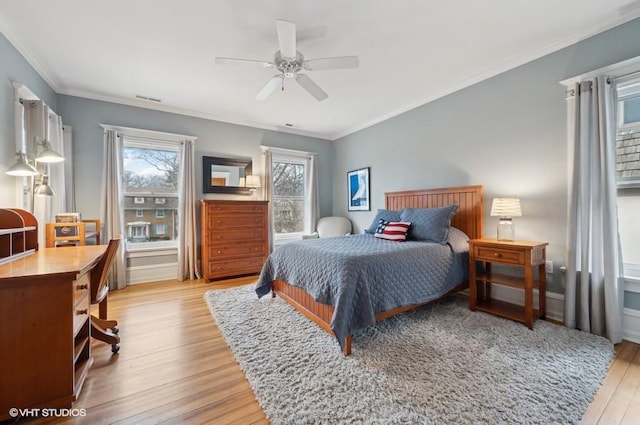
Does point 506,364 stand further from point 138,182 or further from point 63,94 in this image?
point 63,94

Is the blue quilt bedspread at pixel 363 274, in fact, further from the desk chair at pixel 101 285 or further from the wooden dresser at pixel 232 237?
the desk chair at pixel 101 285

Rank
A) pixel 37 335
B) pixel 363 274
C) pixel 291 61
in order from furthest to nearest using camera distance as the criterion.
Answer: pixel 291 61, pixel 363 274, pixel 37 335

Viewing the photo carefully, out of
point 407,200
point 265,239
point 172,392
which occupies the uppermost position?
point 407,200

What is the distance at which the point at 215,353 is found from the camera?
2.05 meters

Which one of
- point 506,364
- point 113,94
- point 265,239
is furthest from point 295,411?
point 113,94

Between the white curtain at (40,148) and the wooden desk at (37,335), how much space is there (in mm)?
1577

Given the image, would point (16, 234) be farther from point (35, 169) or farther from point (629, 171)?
point (629, 171)

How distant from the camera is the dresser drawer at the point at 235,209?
13.1 ft

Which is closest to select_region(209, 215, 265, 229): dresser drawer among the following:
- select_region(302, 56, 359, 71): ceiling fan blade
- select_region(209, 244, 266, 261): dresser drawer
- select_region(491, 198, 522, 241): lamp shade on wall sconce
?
select_region(209, 244, 266, 261): dresser drawer

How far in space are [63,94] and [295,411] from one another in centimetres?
465

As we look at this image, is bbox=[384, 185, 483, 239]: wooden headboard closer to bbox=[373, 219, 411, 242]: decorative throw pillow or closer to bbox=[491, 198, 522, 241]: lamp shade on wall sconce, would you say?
bbox=[491, 198, 522, 241]: lamp shade on wall sconce

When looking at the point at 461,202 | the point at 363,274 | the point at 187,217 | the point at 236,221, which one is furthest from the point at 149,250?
the point at 461,202

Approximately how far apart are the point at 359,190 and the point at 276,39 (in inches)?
122

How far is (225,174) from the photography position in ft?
15.0
